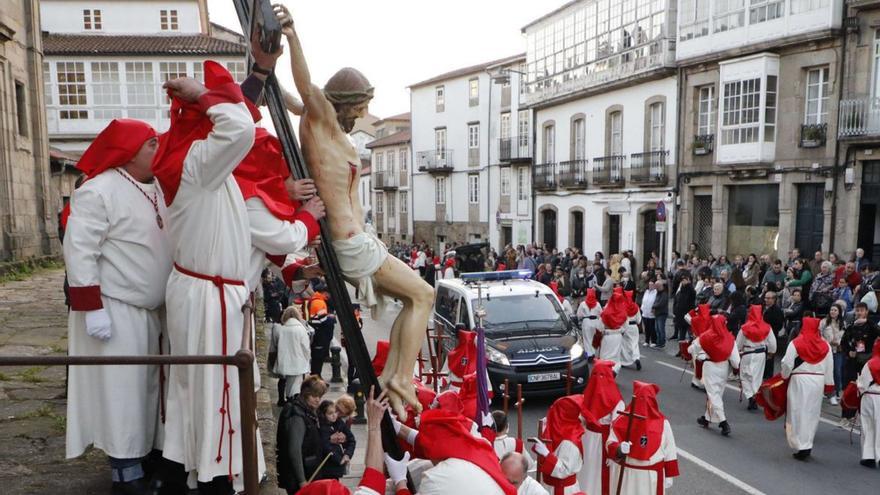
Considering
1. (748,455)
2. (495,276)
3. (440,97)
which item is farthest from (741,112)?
(440,97)

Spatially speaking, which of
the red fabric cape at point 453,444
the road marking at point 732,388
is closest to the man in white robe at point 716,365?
the road marking at point 732,388

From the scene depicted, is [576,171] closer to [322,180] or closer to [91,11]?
[91,11]

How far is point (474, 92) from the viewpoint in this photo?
4038 centimetres

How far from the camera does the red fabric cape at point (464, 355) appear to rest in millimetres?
A: 8133

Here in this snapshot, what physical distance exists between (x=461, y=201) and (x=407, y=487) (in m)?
39.2

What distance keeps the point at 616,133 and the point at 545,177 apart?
5556mm

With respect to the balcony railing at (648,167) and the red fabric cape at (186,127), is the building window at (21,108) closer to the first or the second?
the red fabric cape at (186,127)

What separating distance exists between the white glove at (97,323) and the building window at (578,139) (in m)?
27.8

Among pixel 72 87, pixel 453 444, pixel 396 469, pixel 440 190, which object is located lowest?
pixel 396 469

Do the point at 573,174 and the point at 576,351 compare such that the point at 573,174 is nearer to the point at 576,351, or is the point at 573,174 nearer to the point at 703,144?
the point at 703,144

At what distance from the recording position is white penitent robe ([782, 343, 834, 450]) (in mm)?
8625

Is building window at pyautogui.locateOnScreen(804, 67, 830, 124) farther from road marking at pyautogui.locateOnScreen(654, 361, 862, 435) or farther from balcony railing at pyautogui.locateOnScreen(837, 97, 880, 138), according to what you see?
road marking at pyautogui.locateOnScreen(654, 361, 862, 435)

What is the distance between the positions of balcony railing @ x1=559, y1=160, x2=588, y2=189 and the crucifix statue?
86.8 ft

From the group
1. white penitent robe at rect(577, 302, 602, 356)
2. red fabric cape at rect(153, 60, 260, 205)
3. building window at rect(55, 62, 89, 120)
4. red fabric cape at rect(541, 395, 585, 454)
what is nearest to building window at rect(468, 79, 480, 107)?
building window at rect(55, 62, 89, 120)
